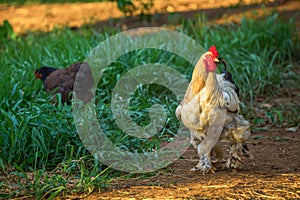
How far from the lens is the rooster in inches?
155

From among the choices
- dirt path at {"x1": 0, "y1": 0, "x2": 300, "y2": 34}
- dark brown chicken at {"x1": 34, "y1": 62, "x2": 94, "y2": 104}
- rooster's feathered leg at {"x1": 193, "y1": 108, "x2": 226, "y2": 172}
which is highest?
dirt path at {"x1": 0, "y1": 0, "x2": 300, "y2": 34}

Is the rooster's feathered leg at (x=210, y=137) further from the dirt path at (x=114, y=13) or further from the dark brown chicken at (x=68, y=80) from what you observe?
the dirt path at (x=114, y=13)

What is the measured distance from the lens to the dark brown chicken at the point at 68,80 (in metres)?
5.79

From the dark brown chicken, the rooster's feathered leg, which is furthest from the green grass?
the rooster's feathered leg

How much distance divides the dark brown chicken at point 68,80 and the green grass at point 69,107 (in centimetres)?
12

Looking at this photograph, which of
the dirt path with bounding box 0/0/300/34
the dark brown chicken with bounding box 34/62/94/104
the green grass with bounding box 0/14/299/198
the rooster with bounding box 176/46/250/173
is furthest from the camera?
the dirt path with bounding box 0/0/300/34

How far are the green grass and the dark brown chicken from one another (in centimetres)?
12

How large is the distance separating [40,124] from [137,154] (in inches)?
30.4

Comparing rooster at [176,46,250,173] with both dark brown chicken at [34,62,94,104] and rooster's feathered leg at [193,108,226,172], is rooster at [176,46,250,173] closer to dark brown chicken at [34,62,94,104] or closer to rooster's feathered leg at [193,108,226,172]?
rooster's feathered leg at [193,108,226,172]

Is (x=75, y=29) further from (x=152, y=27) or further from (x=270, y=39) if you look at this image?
(x=270, y=39)

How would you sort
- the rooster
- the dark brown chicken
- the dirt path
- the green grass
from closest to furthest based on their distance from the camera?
1. the rooster
2. the green grass
3. the dark brown chicken
4. the dirt path

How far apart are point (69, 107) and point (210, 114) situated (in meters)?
1.55

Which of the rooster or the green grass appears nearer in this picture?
the rooster

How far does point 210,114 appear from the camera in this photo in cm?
392
